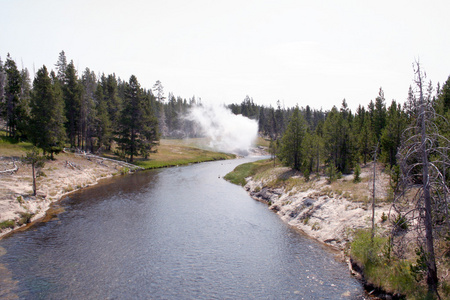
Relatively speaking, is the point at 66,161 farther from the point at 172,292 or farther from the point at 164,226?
the point at 172,292

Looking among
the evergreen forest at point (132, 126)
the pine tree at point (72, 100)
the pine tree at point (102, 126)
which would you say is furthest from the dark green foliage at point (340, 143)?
the pine tree at point (72, 100)

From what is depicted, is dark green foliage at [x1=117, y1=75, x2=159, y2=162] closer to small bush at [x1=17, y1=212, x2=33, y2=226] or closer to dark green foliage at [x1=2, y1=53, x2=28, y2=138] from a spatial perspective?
dark green foliage at [x1=2, y1=53, x2=28, y2=138]

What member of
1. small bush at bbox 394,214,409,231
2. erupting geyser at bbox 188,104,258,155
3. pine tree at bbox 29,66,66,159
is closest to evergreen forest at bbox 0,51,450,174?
pine tree at bbox 29,66,66,159

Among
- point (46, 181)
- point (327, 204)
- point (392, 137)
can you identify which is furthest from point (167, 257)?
point (392, 137)

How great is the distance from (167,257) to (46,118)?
155 ft

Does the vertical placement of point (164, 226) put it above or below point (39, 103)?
below

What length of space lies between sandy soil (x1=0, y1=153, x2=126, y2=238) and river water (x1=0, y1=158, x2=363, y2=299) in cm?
348

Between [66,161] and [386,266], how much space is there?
59421 millimetres

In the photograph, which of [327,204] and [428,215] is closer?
[428,215]

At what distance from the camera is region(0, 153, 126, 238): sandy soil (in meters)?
33.3

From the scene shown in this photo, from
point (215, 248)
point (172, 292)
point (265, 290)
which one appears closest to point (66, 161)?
point (215, 248)

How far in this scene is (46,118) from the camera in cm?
5669

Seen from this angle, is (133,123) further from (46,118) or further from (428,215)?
(428,215)

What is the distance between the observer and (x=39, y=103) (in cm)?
5756
